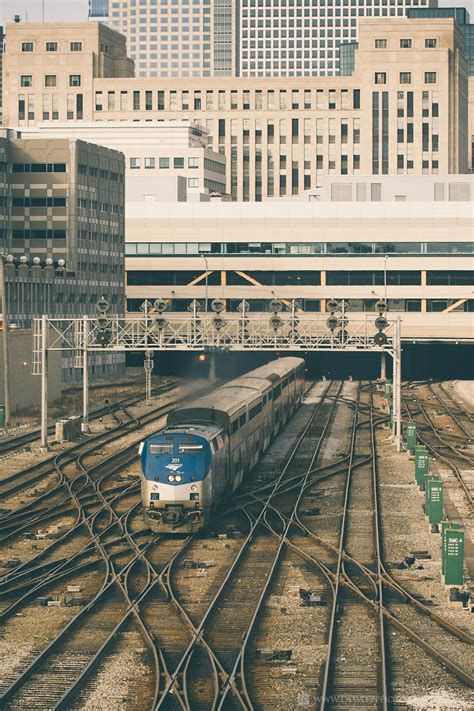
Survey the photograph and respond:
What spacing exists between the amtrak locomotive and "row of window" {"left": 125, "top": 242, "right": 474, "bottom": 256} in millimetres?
66313

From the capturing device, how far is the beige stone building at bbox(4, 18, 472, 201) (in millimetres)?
190750

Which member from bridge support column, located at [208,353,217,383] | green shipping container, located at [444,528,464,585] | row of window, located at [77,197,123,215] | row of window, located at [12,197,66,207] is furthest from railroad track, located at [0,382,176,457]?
green shipping container, located at [444,528,464,585]

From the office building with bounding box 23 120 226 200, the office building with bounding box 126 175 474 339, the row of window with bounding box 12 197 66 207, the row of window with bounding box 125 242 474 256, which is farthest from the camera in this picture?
the office building with bounding box 23 120 226 200

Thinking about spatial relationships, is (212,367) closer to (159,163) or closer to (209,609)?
(209,609)

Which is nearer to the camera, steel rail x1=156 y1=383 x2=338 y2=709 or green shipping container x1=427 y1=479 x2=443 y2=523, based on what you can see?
steel rail x1=156 y1=383 x2=338 y2=709

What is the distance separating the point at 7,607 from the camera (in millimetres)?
29812

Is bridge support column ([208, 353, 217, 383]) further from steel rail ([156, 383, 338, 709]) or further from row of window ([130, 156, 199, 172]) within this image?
row of window ([130, 156, 199, 172])

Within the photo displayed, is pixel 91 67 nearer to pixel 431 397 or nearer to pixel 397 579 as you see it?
pixel 431 397

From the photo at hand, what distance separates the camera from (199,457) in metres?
37.2

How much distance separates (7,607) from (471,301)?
92.3 metres

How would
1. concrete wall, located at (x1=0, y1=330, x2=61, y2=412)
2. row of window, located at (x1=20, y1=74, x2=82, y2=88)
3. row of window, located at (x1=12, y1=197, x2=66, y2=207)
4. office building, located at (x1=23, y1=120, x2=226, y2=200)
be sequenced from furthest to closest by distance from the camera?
row of window, located at (x1=20, y1=74, x2=82, y2=88) → office building, located at (x1=23, y1=120, x2=226, y2=200) → row of window, located at (x1=12, y1=197, x2=66, y2=207) → concrete wall, located at (x1=0, y1=330, x2=61, y2=412)

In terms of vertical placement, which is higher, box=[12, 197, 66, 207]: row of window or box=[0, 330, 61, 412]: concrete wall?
box=[12, 197, 66, 207]: row of window

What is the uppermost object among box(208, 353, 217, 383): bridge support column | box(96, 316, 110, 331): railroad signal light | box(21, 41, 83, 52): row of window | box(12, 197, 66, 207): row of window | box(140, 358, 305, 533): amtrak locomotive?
box(21, 41, 83, 52): row of window

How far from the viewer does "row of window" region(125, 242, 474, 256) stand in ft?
384
